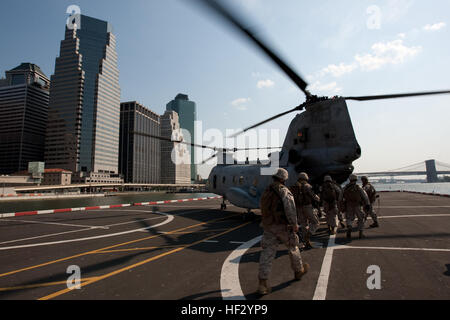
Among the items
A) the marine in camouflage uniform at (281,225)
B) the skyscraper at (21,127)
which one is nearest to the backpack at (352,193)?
the marine in camouflage uniform at (281,225)

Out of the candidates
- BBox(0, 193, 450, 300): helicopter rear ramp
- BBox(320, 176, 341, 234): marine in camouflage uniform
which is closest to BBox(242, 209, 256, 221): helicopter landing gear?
BBox(0, 193, 450, 300): helicopter rear ramp

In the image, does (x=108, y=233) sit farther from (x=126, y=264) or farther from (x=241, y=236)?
(x=241, y=236)

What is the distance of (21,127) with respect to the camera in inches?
6791

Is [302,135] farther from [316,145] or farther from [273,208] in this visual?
[273,208]

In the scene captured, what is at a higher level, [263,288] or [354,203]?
[354,203]

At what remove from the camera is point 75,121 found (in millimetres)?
149250

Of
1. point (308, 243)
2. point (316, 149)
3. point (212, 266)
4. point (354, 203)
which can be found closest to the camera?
point (212, 266)

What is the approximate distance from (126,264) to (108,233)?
15.9ft

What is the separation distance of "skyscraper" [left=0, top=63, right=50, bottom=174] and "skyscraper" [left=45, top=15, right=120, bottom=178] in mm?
28397

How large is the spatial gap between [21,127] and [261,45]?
8866 inches

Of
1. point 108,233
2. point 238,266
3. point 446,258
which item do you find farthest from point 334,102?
point 108,233

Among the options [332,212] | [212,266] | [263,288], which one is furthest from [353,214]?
[263,288]

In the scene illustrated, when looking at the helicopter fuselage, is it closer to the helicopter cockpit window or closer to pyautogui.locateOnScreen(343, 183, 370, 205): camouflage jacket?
the helicopter cockpit window

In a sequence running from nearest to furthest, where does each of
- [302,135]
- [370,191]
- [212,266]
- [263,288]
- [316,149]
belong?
[263,288] < [212,266] < [370,191] < [316,149] < [302,135]
